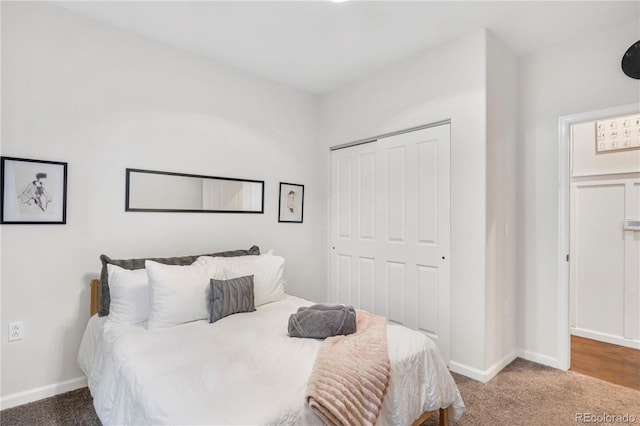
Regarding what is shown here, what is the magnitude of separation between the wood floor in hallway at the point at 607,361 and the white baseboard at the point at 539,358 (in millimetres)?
138

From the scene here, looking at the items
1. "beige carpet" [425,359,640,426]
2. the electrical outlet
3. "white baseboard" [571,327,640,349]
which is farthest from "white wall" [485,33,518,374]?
the electrical outlet

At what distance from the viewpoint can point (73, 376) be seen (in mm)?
2270

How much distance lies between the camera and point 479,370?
8.07 feet

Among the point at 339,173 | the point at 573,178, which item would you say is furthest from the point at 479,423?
the point at 573,178

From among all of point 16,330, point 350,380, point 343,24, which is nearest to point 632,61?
point 343,24

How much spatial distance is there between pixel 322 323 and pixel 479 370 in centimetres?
148

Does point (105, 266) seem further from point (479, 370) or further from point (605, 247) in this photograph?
point (605, 247)

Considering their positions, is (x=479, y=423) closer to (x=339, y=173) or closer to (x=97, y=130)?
(x=339, y=173)

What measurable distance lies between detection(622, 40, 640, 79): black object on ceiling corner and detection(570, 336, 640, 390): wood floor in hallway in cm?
225

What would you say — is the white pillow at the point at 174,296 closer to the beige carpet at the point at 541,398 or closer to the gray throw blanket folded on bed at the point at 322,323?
the gray throw blanket folded on bed at the point at 322,323

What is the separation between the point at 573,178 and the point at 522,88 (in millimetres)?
1325

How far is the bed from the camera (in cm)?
118

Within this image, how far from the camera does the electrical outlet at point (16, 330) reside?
2.05m

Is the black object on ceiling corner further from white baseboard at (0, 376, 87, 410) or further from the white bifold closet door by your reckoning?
white baseboard at (0, 376, 87, 410)
